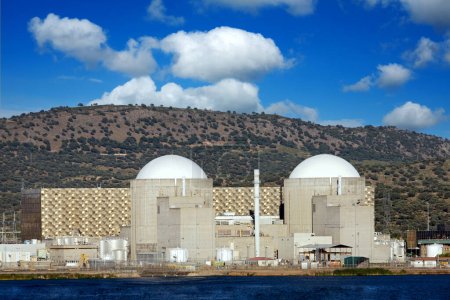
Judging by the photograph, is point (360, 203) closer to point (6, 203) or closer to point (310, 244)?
point (310, 244)

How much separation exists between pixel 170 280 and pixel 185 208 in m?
15.7

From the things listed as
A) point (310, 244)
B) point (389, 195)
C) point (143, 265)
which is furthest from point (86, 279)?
point (389, 195)

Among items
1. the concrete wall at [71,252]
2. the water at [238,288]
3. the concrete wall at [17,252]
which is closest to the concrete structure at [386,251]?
the water at [238,288]

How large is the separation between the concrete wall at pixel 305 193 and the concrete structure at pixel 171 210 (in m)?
9.69

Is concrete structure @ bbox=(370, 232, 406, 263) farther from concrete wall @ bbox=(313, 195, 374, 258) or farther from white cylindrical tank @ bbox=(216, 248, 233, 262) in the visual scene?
white cylindrical tank @ bbox=(216, 248, 233, 262)

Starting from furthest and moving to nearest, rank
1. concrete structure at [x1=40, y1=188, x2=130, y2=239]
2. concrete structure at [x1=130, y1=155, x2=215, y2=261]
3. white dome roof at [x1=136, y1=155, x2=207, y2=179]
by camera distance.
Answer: concrete structure at [x1=40, y1=188, x2=130, y2=239] → white dome roof at [x1=136, y1=155, x2=207, y2=179] → concrete structure at [x1=130, y1=155, x2=215, y2=261]

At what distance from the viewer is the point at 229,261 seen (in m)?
128

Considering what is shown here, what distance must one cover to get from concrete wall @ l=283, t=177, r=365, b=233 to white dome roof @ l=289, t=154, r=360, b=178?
118 centimetres

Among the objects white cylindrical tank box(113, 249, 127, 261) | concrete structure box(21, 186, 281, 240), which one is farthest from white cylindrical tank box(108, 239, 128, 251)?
concrete structure box(21, 186, 281, 240)

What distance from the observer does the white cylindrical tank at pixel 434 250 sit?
138 metres

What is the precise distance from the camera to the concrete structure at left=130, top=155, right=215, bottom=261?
128250 millimetres

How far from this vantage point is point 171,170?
13775cm

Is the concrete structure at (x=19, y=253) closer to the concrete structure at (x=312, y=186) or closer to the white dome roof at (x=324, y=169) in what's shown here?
the concrete structure at (x=312, y=186)

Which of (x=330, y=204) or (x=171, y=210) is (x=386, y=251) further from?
(x=171, y=210)
